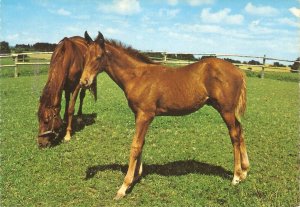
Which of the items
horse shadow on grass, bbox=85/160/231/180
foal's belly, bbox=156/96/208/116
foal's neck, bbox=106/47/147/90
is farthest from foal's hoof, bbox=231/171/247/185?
foal's neck, bbox=106/47/147/90

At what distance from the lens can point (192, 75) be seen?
6332 millimetres

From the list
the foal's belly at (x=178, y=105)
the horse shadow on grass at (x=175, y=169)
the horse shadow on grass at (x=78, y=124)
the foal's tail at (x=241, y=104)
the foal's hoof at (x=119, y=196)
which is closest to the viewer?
the foal's hoof at (x=119, y=196)

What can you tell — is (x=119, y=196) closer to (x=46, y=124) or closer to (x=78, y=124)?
(x=46, y=124)

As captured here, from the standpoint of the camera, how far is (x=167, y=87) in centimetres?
623

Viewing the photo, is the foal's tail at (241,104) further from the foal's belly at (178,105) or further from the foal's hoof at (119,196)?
the foal's hoof at (119,196)

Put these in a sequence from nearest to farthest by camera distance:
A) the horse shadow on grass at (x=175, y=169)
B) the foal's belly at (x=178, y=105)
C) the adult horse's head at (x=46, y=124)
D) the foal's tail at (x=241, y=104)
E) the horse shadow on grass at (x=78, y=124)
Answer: the foal's belly at (x=178, y=105)
the foal's tail at (x=241, y=104)
the horse shadow on grass at (x=175, y=169)
the adult horse's head at (x=46, y=124)
the horse shadow on grass at (x=78, y=124)

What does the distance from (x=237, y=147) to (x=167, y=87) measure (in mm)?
1671

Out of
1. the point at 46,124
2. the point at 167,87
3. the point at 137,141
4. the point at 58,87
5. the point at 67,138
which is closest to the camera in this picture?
the point at 137,141

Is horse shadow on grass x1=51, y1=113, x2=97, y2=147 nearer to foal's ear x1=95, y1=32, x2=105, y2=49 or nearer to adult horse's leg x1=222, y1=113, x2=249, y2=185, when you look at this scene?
foal's ear x1=95, y1=32, x2=105, y2=49

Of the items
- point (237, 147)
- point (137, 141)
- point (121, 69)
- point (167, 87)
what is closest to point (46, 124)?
point (121, 69)

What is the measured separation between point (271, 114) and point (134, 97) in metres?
8.36

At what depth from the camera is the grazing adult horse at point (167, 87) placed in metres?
6.05

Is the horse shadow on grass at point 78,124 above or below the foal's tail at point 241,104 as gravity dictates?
below

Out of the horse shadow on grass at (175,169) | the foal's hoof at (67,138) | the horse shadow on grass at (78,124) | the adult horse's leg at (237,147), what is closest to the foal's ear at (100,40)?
the adult horse's leg at (237,147)
